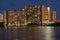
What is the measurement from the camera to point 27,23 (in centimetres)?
19938

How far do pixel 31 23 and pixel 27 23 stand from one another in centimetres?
386

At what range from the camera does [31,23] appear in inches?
7766

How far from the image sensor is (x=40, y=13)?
652 feet

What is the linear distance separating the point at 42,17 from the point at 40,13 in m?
3.89

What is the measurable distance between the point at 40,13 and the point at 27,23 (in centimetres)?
1324

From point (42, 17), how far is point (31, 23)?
1002 centimetres

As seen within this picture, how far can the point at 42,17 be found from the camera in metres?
197

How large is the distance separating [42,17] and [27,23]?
13.1 meters
